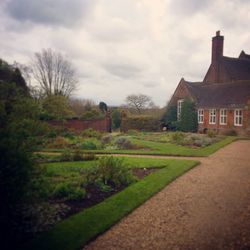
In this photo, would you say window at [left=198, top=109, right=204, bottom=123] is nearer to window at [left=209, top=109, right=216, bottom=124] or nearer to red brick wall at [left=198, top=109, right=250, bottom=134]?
red brick wall at [left=198, top=109, right=250, bottom=134]

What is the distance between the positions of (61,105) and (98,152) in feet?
45.7

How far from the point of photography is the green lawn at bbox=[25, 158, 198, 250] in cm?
380

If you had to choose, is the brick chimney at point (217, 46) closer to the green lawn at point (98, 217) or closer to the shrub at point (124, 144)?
the shrub at point (124, 144)

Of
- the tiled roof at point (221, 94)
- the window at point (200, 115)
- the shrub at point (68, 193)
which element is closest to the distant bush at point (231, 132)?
the tiled roof at point (221, 94)

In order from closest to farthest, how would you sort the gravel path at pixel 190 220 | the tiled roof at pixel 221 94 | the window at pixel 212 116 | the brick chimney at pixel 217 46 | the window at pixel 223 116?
the gravel path at pixel 190 220 → the tiled roof at pixel 221 94 → the window at pixel 223 116 → the window at pixel 212 116 → the brick chimney at pixel 217 46

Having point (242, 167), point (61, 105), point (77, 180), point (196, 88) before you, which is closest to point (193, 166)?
point (242, 167)

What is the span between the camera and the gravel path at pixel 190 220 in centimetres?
392

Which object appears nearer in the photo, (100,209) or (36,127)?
(36,127)

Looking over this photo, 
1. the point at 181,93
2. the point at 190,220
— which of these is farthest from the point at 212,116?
the point at 190,220

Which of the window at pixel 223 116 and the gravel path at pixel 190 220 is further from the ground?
the window at pixel 223 116

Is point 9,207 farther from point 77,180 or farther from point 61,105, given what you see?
point 61,105

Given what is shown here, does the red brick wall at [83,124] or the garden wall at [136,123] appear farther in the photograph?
the garden wall at [136,123]

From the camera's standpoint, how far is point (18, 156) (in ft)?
11.5

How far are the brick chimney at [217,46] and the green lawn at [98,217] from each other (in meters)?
30.7
